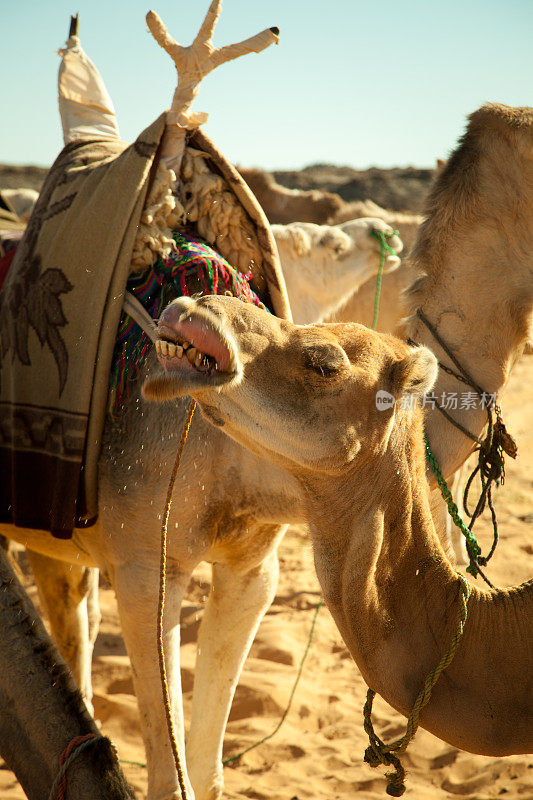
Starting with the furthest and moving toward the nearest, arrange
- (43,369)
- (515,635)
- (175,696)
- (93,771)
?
(43,369)
(175,696)
(515,635)
(93,771)

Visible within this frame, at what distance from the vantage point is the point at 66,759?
1.44m

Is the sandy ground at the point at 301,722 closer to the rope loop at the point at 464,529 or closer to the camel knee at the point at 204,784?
the camel knee at the point at 204,784

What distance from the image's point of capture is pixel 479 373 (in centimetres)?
293

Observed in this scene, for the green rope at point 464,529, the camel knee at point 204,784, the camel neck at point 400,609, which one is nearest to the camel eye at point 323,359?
the camel neck at point 400,609

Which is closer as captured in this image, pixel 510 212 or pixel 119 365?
pixel 119 365

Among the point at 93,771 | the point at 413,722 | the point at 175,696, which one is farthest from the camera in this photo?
the point at 175,696

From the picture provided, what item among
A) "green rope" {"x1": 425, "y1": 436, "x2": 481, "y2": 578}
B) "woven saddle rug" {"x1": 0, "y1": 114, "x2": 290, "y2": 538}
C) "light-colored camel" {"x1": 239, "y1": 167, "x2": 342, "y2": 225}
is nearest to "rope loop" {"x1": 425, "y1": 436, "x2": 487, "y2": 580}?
"green rope" {"x1": 425, "y1": 436, "x2": 481, "y2": 578}

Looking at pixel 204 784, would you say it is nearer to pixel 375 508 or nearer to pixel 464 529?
pixel 464 529

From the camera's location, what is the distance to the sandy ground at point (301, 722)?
9.93 ft

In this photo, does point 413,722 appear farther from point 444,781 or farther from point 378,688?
point 444,781

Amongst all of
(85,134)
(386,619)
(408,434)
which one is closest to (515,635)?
(386,619)

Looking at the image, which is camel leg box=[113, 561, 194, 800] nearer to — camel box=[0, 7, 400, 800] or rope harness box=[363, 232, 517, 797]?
camel box=[0, 7, 400, 800]

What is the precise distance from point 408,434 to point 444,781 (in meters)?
1.97
